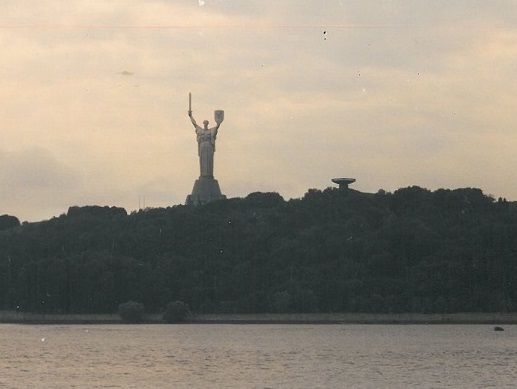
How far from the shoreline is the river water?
33.7ft

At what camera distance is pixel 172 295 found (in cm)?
19275

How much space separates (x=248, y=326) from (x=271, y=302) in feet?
19.6

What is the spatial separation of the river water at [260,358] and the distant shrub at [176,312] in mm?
13945

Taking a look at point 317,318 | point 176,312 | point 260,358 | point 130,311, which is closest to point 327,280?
point 317,318

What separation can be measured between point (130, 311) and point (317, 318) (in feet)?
74.5

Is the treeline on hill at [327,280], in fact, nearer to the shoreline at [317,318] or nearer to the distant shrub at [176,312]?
the shoreline at [317,318]

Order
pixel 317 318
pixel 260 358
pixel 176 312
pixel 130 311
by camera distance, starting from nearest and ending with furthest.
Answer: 1. pixel 260 358
2. pixel 176 312
3. pixel 130 311
4. pixel 317 318

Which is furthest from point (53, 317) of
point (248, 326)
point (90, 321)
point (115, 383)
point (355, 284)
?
point (115, 383)

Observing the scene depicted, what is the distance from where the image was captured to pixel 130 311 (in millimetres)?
187750

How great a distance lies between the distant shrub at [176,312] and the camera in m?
188

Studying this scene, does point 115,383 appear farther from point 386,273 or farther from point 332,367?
point 386,273

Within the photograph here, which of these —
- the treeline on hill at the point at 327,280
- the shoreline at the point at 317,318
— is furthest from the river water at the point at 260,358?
the treeline on hill at the point at 327,280

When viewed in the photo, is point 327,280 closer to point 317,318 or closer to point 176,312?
point 317,318

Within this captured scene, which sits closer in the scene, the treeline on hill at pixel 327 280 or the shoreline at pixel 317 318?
the shoreline at pixel 317 318
